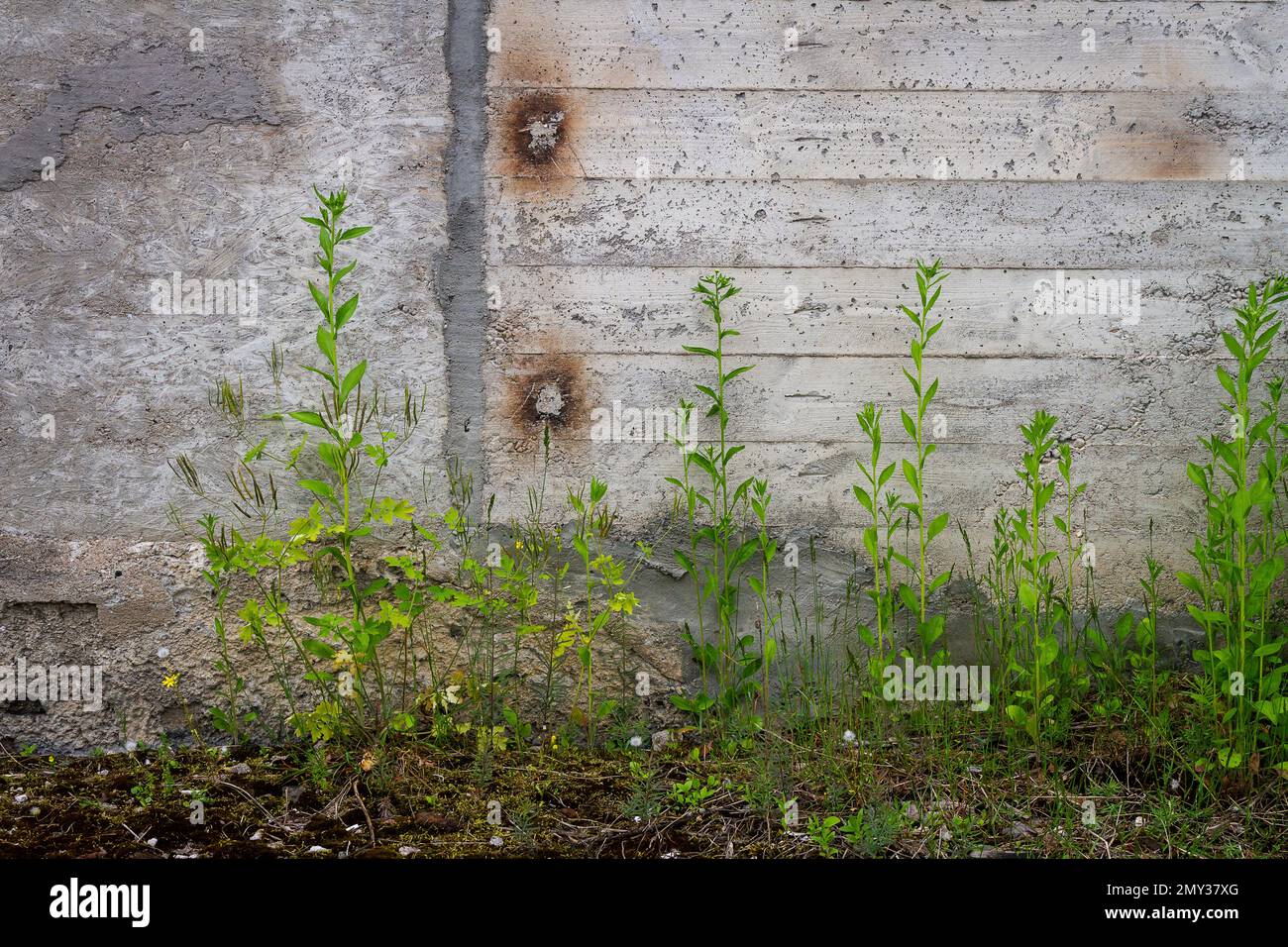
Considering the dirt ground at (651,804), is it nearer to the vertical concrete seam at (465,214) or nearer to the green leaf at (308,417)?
the green leaf at (308,417)

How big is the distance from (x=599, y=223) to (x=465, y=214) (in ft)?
1.49

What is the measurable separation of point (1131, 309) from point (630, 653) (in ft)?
6.73

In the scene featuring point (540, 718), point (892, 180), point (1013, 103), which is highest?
point (1013, 103)

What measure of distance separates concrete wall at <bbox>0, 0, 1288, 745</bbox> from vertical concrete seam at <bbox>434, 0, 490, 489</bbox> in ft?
0.03

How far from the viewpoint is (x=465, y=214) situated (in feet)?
10.9

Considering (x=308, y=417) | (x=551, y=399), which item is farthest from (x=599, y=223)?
(x=308, y=417)

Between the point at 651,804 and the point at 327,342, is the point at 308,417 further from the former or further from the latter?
the point at 651,804

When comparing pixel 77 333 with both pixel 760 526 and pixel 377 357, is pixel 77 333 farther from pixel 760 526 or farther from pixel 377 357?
pixel 760 526

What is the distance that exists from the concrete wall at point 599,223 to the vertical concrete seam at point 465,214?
0.03 feet

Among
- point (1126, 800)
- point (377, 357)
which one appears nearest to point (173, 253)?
point (377, 357)

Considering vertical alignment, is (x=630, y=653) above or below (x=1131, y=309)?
below

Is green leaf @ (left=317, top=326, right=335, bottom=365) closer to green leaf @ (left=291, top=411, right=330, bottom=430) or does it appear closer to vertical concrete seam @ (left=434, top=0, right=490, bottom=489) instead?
green leaf @ (left=291, top=411, right=330, bottom=430)

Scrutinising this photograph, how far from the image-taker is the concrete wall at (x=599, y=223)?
3.31 metres

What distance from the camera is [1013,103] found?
3.31 m
